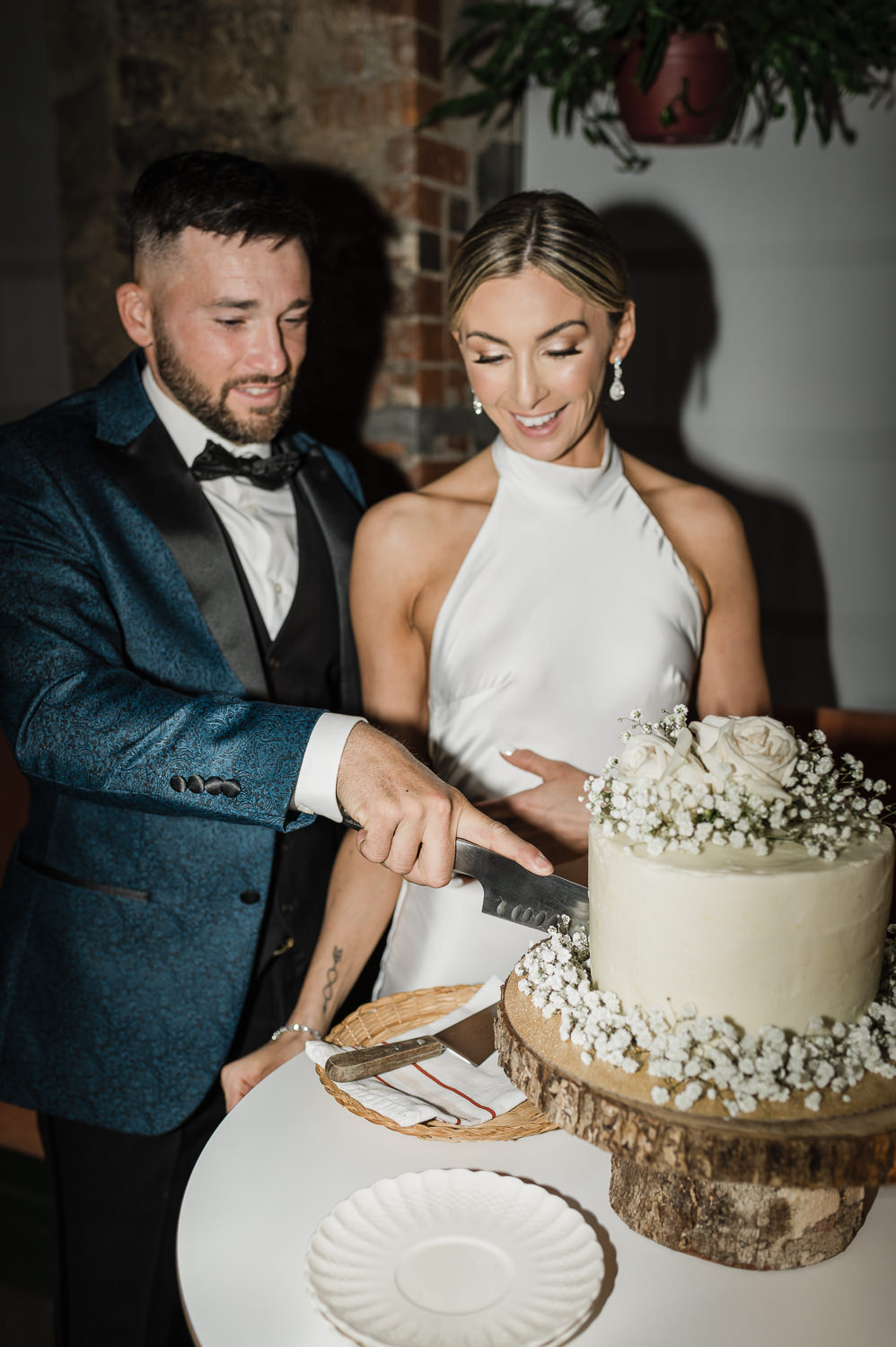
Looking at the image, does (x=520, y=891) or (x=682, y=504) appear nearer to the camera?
(x=520, y=891)

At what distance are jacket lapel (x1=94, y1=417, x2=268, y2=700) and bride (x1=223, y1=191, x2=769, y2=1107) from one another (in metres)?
0.23

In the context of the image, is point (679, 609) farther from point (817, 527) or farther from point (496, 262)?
point (817, 527)

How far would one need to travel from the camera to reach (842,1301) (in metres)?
1.15

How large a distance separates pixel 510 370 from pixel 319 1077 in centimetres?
121

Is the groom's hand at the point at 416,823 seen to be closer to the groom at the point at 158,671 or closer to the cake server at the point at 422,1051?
the cake server at the point at 422,1051

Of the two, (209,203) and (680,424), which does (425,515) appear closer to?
(209,203)

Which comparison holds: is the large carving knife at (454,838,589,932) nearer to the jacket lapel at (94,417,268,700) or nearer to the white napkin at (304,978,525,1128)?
the white napkin at (304,978,525,1128)

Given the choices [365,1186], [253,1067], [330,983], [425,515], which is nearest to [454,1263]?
[365,1186]

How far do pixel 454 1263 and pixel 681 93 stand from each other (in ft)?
9.64

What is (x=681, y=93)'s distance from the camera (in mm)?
2951

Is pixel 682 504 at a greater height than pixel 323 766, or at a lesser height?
greater

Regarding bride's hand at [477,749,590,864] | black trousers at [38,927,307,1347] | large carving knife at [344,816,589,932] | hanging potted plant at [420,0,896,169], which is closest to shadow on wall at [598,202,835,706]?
hanging potted plant at [420,0,896,169]

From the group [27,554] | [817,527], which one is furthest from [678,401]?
[27,554]

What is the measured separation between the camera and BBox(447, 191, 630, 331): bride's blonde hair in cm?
186
